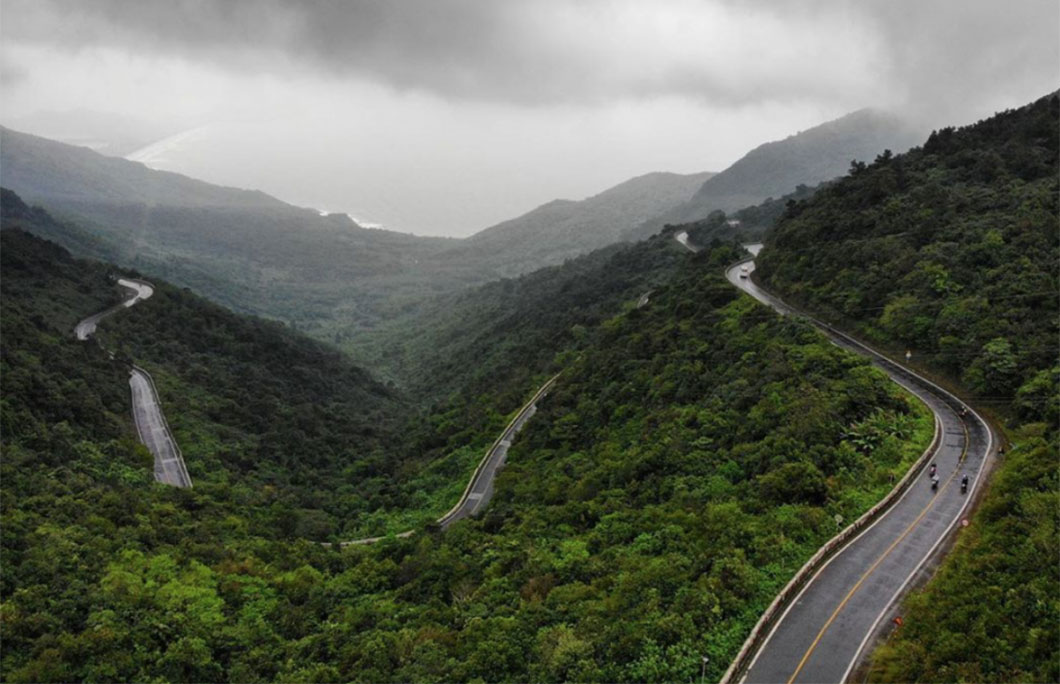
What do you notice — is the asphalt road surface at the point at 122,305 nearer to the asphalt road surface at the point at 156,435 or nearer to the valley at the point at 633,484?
the valley at the point at 633,484

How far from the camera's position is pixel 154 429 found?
140ft

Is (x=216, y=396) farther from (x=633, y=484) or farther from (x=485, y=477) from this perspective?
(x=633, y=484)

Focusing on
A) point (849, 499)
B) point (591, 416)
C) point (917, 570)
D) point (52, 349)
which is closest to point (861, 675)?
point (917, 570)

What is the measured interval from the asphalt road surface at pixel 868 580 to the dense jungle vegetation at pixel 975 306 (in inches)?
30.8

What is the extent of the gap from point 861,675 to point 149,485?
32889 millimetres

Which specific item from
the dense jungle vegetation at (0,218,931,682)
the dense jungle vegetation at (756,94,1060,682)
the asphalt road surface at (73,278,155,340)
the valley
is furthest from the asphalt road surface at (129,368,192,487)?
the dense jungle vegetation at (756,94,1060,682)

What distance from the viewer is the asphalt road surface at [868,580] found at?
15.4 meters

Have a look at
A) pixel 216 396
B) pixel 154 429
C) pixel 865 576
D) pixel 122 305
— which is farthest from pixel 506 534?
pixel 122 305

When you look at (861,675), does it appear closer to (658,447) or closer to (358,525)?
(658,447)

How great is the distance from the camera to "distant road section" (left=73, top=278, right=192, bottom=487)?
37.9m

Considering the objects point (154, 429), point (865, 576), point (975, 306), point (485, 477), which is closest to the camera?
point (865, 576)

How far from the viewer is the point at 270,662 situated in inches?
764

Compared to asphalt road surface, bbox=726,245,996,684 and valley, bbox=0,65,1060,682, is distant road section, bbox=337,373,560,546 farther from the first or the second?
asphalt road surface, bbox=726,245,996,684

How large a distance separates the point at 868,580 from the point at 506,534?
13.8 meters
